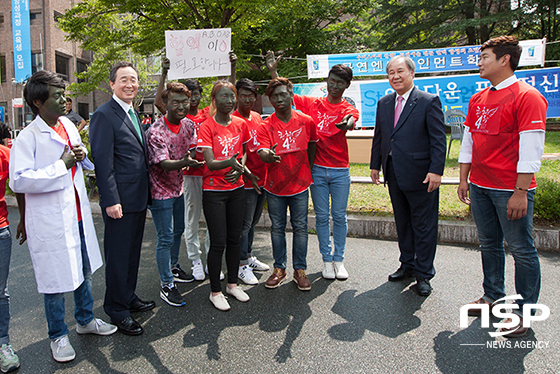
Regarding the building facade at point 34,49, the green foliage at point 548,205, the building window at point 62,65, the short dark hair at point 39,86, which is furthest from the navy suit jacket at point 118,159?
the building window at point 62,65

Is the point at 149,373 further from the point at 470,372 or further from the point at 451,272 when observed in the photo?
the point at 451,272

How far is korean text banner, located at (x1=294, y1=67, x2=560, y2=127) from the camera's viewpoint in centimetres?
704

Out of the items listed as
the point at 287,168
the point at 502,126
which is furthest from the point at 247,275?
the point at 502,126

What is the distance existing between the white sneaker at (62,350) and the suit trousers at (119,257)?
42 centimetres

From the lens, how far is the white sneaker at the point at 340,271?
158 inches

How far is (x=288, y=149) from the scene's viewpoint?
3.66m

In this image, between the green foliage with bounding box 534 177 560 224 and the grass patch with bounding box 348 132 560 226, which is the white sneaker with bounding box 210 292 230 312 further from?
the green foliage with bounding box 534 177 560 224

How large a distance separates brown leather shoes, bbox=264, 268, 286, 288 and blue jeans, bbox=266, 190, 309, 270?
0.18 feet

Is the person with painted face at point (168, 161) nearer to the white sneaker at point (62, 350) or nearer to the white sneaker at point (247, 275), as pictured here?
the white sneaker at point (247, 275)

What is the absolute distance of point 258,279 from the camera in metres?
4.11

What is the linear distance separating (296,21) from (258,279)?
18.0 meters

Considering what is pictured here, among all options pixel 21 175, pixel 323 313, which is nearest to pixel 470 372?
pixel 323 313

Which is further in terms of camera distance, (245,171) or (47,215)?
(245,171)

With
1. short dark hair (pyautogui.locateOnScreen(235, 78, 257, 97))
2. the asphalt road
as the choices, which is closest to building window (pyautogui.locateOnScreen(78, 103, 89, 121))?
the asphalt road
